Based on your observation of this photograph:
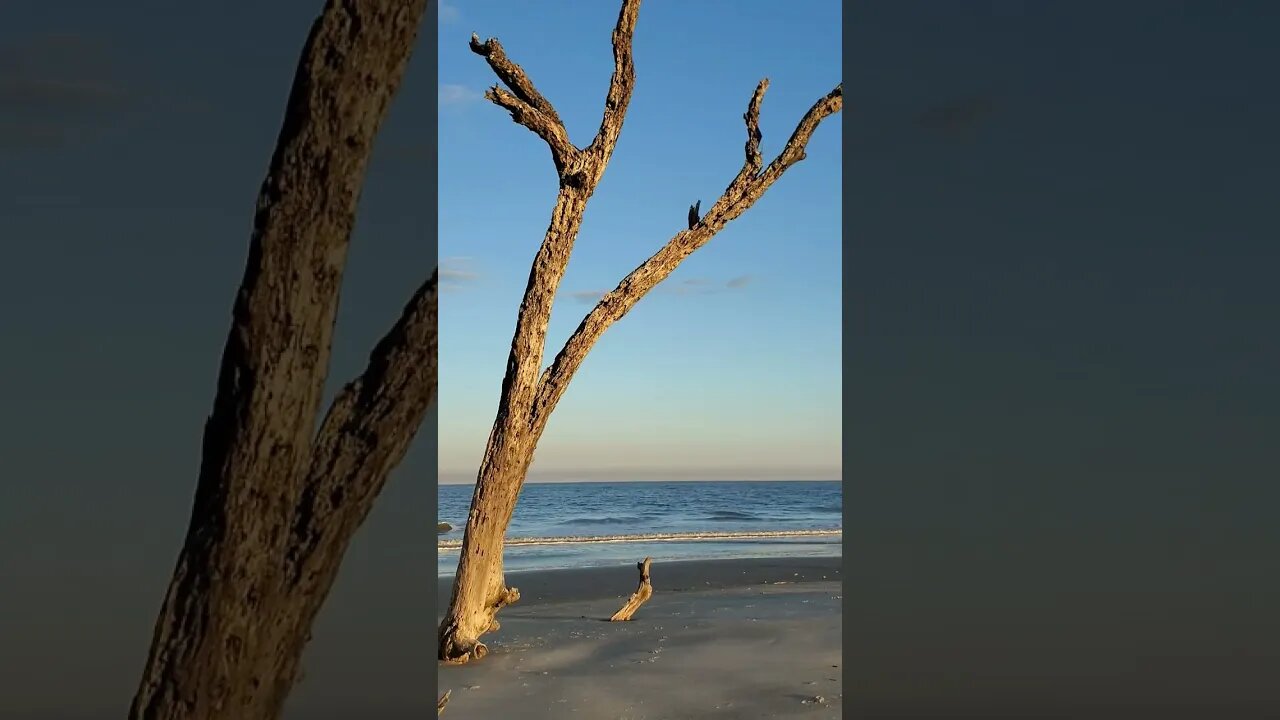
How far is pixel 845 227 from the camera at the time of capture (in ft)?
12.9

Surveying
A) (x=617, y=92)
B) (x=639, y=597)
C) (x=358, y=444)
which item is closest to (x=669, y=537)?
(x=639, y=597)

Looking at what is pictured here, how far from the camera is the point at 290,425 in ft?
5.91

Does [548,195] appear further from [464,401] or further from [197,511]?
[197,511]

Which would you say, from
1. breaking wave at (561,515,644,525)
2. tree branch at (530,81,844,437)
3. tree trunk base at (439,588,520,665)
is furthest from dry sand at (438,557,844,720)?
breaking wave at (561,515,644,525)

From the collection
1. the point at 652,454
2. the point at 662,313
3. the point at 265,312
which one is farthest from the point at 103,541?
the point at 652,454

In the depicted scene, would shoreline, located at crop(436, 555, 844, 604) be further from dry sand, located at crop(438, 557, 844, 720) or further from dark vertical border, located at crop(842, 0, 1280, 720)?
dark vertical border, located at crop(842, 0, 1280, 720)

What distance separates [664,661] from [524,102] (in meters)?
2.49

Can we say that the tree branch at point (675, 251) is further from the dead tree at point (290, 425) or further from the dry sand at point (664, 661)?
the dead tree at point (290, 425)

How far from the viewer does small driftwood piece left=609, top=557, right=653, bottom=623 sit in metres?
5.69

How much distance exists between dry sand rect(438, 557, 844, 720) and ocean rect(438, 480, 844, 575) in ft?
10.4

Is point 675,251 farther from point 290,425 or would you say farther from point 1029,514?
point 290,425

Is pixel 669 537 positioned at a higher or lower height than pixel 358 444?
lower

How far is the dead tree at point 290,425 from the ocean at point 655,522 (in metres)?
7.78

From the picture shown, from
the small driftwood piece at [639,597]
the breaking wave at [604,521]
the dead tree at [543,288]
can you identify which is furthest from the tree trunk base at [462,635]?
the breaking wave at [604,521]
